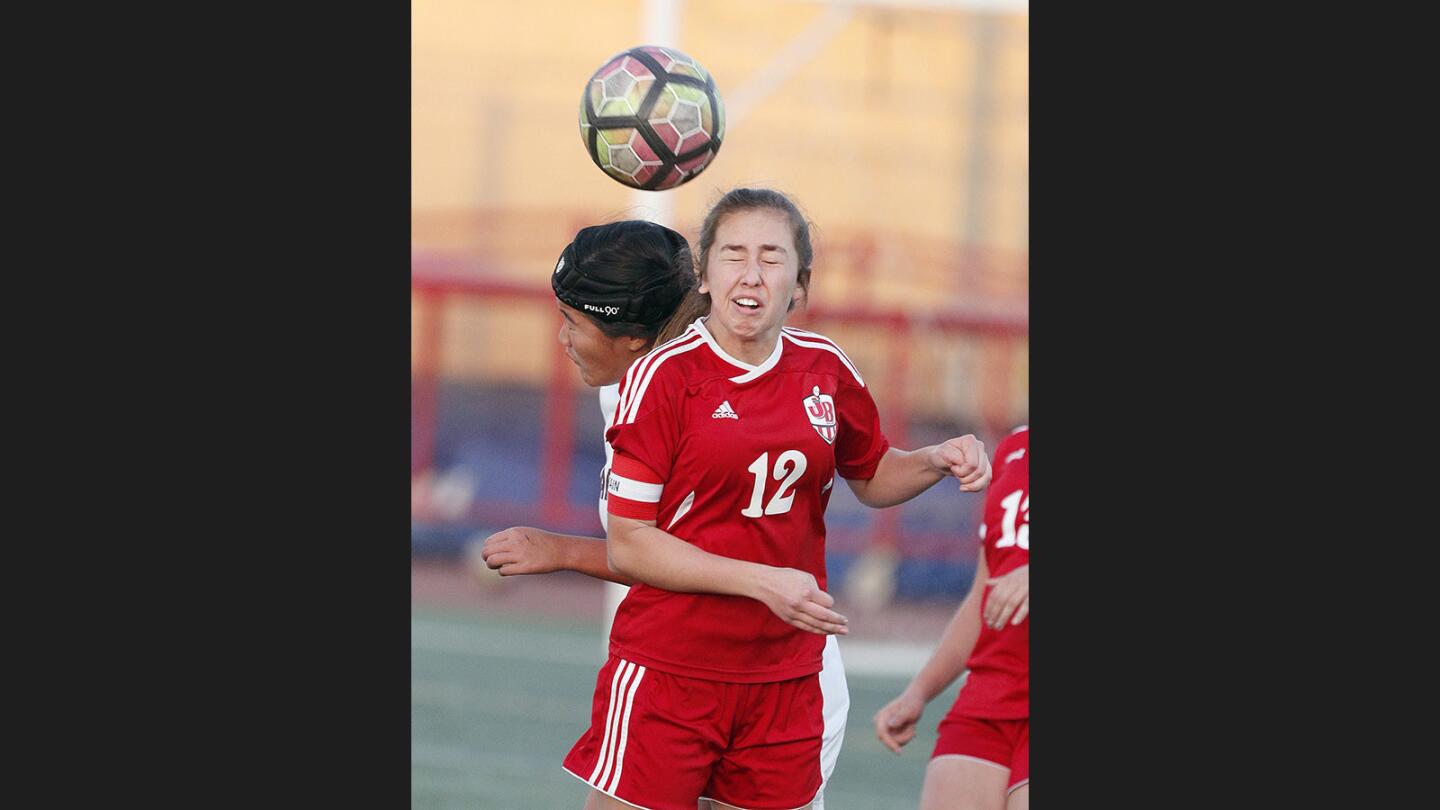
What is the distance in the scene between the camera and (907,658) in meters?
11.2

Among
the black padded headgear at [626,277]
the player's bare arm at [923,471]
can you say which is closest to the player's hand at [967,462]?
the player's bare arm at [923,471]

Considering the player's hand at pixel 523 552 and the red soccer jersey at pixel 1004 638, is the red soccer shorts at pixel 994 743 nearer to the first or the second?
the red soccer jersey at pixel 1004 638

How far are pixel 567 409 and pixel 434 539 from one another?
1.68 meters

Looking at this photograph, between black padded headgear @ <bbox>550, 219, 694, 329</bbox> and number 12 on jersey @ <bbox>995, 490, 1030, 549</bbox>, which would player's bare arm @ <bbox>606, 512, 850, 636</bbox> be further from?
number 12 on jersey @ <bbox>995, 490, 1030, 549</bbox>

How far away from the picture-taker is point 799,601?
8.87ft

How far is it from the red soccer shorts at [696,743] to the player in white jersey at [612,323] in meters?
0.12

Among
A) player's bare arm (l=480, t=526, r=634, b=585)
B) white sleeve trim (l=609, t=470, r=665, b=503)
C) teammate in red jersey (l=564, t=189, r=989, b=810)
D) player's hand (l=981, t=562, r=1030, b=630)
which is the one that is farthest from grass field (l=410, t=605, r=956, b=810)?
white sleeve trim (l=609, t=470, r=665, b=503)

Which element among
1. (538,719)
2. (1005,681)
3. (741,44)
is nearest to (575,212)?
(741,44)

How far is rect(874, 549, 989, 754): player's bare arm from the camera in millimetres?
3494

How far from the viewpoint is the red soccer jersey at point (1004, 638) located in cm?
344

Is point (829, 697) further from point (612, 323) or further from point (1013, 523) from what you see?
point (612, 323)

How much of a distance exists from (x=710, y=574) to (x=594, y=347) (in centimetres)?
73

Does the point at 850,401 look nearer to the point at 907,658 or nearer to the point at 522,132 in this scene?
the point at 907,658

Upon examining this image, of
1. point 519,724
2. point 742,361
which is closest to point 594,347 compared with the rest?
point 742,361
